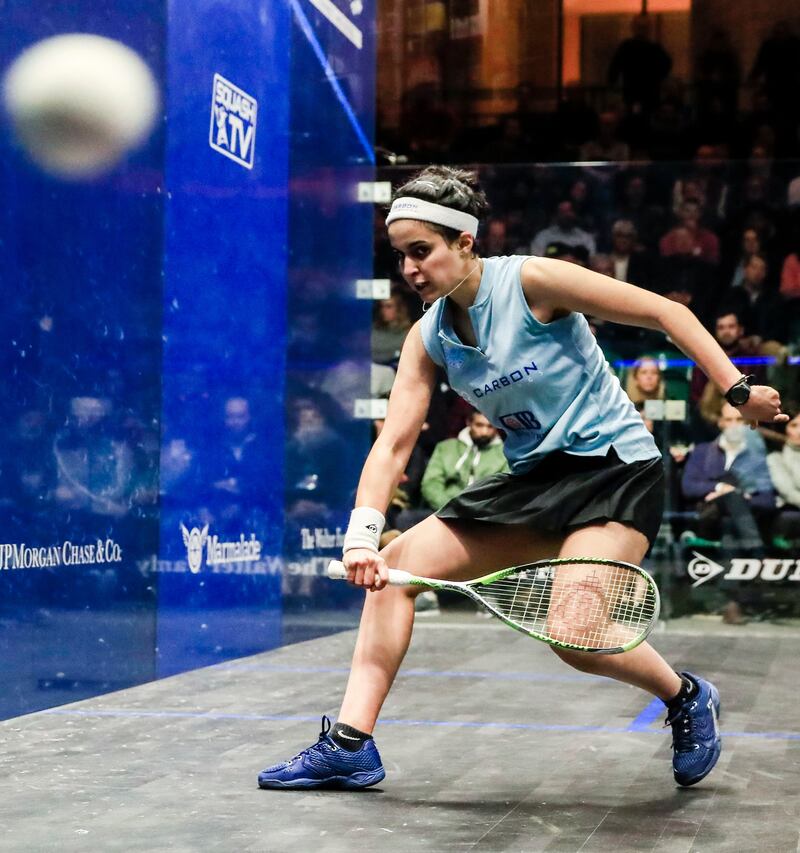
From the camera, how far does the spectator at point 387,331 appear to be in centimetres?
792

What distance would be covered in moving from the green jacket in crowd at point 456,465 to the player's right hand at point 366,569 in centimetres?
490

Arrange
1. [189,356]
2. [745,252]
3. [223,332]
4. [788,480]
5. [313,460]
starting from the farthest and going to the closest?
[745,252], [788,480], [313,460], [223,332], [189,356]

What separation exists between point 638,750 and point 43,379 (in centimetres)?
177

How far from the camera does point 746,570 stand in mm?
7559

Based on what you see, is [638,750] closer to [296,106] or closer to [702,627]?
[296,106]

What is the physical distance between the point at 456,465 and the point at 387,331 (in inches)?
30.3

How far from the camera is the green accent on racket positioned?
2.76m

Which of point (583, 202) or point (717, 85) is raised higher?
point (717, 85)

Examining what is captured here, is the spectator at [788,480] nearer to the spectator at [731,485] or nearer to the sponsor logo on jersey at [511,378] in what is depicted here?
the spectator at [731,485]

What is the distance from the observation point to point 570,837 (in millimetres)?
2629

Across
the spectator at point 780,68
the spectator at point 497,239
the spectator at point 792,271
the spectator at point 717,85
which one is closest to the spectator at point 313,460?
the spectator at point 497,239

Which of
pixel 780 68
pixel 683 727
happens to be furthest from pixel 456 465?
pixel 683 727

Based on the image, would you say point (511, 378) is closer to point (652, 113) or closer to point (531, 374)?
point (531, 374)

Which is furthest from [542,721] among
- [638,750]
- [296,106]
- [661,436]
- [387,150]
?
[387,150]
